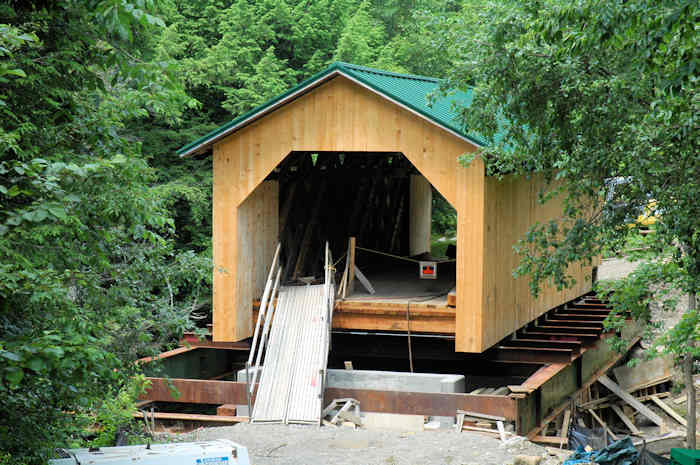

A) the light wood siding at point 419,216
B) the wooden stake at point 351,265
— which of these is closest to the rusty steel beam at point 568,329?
the wooden stake at point 351,265

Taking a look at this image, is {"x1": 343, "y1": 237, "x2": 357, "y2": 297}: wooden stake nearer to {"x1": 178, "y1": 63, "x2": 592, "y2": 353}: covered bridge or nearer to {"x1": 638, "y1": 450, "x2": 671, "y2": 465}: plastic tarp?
{"x1": 178, "y1": 63, "x2": 592, "y2": 353}: covered bridge

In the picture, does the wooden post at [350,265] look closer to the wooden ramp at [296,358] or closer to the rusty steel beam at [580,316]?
the wooden ramp at [296,358]

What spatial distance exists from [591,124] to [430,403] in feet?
16.3

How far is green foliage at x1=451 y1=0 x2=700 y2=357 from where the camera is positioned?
8148 mm

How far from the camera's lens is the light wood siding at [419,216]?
78.2 ft

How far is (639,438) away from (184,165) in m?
14.1

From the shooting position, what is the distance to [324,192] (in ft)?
59.4

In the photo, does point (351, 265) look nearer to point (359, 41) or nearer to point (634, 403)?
point (634, 403)

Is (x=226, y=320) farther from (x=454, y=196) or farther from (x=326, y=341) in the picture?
(x=454, y=196)

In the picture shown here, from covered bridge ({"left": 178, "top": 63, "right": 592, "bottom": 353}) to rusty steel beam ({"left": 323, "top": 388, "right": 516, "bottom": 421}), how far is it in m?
1.36

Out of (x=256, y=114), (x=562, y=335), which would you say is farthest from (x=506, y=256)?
(x=256, y=114)

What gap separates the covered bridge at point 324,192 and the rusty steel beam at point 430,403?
1.36 m

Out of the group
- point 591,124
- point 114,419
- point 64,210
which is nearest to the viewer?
point 64,210

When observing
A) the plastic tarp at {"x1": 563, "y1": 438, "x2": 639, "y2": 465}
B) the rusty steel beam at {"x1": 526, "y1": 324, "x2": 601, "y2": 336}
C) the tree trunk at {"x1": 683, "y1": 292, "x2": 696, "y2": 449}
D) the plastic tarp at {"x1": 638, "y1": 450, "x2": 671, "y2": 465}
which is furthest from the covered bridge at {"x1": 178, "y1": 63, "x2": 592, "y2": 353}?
the plastic tarp at {"x1": 638, "y1": 450, "x2": 671, "y2": 465}
